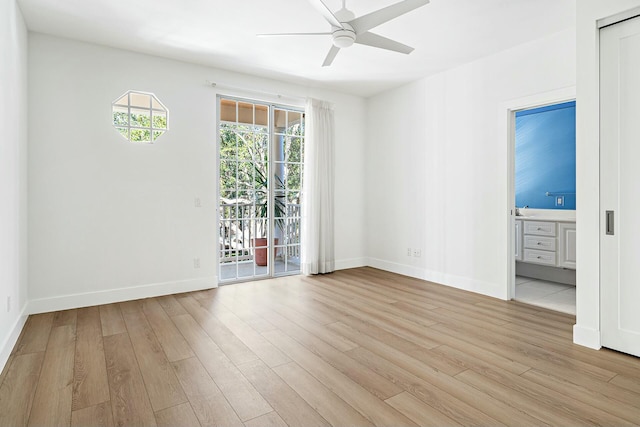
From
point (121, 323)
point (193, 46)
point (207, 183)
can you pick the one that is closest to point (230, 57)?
point (193, 46)

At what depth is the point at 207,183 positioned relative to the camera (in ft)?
15.1

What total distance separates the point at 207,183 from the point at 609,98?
4153mm

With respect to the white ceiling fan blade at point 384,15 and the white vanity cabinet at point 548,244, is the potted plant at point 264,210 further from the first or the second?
the white vanity cabinet at point 548,244

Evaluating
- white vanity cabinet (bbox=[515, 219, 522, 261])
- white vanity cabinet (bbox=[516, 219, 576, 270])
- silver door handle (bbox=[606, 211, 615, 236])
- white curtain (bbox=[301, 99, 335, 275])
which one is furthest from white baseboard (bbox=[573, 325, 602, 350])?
white curtain (bbox=[301, 99, 335, 275])

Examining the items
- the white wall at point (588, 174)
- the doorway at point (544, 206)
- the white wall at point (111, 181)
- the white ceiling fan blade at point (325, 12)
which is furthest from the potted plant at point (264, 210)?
the white wall at point (588, 174)

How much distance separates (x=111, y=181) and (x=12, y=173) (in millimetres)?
1108

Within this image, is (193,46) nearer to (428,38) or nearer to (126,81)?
(126,81)

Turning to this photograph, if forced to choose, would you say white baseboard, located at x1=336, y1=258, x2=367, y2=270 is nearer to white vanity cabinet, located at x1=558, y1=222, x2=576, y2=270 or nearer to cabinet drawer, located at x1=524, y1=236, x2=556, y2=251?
cabinet drawer, located at x1=524, y1=236, x2=556, y2=251

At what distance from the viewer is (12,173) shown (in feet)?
9.46

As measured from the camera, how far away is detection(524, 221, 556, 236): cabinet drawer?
4770 millimetres

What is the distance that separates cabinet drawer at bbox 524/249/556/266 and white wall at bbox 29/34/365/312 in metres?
4.37

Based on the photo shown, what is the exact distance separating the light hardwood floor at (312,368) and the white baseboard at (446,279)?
1.14 ft

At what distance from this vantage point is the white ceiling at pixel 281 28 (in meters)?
3.09

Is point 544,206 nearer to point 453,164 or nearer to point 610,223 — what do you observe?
point 453,164
